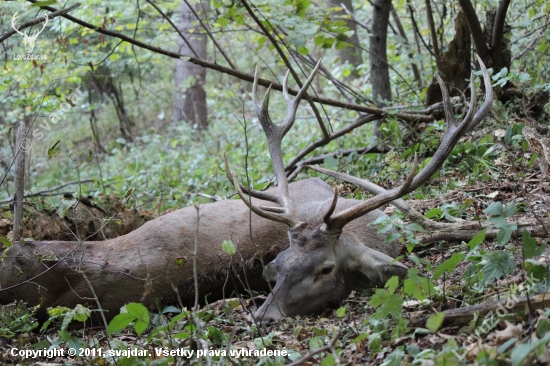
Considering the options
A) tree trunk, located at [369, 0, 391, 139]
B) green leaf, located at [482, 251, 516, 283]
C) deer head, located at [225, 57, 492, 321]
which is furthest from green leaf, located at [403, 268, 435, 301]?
tree trunk, located at [369, 0, 391, 139]

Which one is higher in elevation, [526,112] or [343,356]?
[526,112]

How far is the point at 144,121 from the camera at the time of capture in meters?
18.9

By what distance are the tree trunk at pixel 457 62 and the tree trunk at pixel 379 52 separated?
85 centimetres

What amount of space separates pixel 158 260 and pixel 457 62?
179 inches

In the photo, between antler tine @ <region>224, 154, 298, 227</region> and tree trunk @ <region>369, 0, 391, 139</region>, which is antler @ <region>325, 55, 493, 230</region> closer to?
antler tine @ <region>224, 154, 298, 227</region>

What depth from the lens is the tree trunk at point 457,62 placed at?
7.57 m

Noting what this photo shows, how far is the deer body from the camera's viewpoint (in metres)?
4.84

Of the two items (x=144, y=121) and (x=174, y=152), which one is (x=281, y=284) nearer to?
(x=174, y=152)

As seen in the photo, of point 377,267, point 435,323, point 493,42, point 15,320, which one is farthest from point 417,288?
point 493,42

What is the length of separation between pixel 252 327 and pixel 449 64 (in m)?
4.88

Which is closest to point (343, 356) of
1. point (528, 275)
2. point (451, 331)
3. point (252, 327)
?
point (451, 331)

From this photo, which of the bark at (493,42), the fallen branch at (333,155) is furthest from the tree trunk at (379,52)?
the bark at (493,42)

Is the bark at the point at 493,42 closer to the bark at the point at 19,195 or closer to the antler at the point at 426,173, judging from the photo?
the antler at the point at 426,173

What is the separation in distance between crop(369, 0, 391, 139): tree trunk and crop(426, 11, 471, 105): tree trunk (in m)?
0.85
